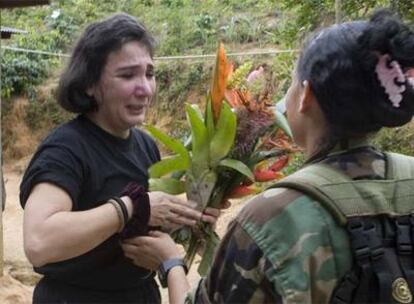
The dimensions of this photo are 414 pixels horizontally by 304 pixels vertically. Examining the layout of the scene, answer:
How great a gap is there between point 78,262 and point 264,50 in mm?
12664

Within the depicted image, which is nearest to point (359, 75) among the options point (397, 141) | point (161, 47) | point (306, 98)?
point (306, 98)

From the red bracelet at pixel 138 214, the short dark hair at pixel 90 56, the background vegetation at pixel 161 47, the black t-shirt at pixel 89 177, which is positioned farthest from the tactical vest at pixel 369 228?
the background vegetation at pixel 161 47

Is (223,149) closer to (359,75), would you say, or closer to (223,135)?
(223,135)

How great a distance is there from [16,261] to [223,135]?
7.60 m

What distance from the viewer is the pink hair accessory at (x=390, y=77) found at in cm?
135

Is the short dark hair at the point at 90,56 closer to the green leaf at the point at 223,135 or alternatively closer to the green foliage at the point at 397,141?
the green leaf at the point at 223,135

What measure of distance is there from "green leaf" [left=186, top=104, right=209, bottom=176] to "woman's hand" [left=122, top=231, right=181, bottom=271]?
22 centimetres

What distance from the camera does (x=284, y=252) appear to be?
4.24ft

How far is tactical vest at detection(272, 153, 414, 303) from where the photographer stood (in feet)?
4.21

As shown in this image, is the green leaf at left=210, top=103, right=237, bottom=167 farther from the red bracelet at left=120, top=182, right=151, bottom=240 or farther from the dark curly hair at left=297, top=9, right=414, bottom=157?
the dark curly hair at left=297, top=9, right=414, bottom=157

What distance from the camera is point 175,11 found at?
56.5 ft

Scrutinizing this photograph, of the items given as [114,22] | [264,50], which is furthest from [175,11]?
[114,22]

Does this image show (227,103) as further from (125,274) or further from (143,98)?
(125,274)

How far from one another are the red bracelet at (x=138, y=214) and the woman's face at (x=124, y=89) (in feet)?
0.98
